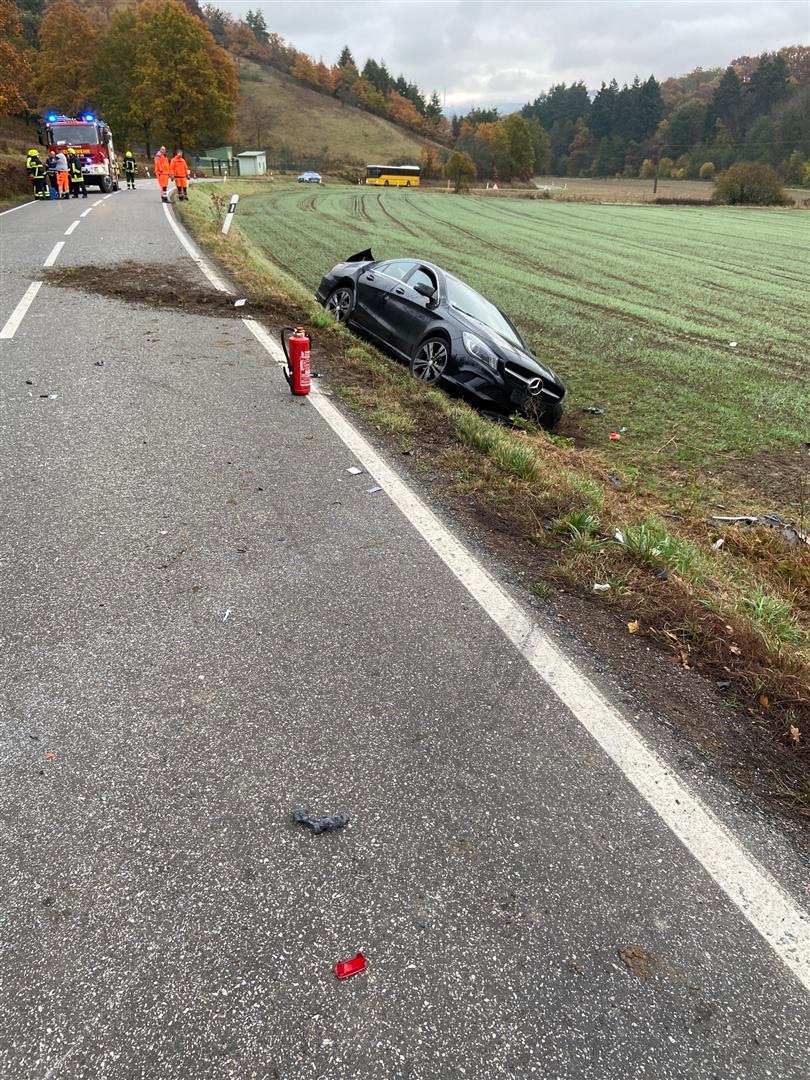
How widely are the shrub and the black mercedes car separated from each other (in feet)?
207

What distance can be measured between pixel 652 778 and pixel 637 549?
1.95 m

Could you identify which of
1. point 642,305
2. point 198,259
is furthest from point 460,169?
point 198,259

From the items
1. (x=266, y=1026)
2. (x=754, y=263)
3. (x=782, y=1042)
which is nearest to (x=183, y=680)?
(x=266, y=1026)

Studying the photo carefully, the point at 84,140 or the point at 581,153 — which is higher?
the point at 581,153

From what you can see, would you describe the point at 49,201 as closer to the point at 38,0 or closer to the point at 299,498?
the point at 299,498

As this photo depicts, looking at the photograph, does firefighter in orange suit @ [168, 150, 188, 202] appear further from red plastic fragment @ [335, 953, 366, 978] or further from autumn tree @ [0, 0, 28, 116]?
red plastic fragment @ [335, 953, 366, 978]

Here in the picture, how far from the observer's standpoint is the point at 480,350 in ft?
26.3

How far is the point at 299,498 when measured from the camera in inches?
187

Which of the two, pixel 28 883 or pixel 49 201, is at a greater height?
pixel 49 201

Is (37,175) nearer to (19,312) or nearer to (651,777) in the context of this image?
(19,312)

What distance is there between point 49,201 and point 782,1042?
3092cm

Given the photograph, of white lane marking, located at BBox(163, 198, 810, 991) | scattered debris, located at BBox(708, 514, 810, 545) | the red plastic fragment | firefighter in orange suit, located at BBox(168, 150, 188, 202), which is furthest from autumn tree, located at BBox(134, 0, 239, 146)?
the red plastic fragment

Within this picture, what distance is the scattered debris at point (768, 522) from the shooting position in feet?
19.2

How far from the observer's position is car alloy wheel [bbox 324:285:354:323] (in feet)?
34.8
